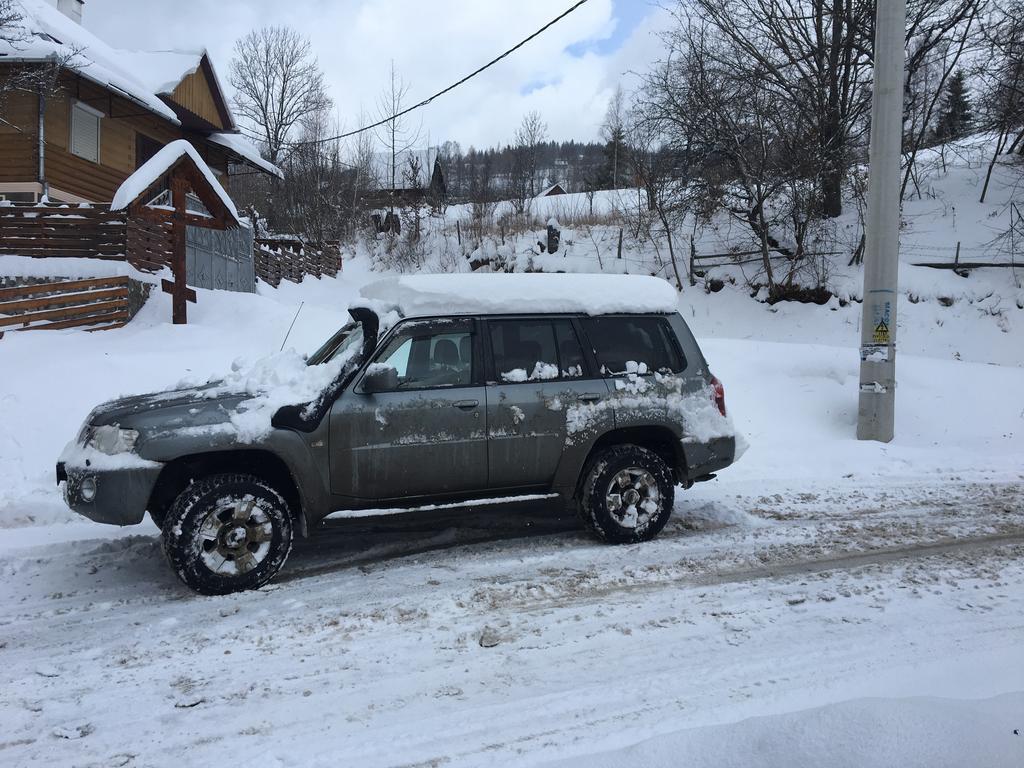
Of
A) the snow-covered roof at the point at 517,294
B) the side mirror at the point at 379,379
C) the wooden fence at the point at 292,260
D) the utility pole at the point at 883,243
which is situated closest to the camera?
the side mirror at the point at 379,379

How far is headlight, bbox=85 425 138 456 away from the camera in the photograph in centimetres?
411

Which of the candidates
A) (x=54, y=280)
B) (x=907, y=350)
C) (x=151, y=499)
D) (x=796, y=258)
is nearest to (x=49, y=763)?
(x=151, y=499)

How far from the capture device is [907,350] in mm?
17062

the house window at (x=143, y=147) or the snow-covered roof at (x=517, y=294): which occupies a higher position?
the house window at (x=143, y=147)

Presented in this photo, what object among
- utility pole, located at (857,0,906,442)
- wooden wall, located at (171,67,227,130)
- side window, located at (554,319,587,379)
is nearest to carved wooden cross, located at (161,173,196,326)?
side window, located at (554,319,587,379)

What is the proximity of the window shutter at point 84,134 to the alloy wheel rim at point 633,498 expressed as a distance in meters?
20.8

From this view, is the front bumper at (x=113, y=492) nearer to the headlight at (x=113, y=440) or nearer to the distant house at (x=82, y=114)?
the headlight at (x=113, y=440)

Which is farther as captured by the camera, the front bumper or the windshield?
the windshield

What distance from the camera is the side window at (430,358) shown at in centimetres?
475

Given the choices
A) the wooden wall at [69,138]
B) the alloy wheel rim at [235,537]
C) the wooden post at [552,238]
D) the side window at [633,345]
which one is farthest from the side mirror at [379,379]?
the wooden post at [552,238]

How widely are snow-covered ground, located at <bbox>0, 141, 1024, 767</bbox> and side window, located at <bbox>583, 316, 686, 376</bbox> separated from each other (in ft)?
4.51

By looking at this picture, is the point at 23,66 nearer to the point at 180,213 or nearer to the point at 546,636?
the point at 180,213

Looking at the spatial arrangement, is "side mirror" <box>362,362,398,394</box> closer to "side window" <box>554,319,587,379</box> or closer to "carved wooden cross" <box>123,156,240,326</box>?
"side window" <box>554,319,587,379</box>

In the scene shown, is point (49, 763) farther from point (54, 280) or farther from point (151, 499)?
point (54, 280)
